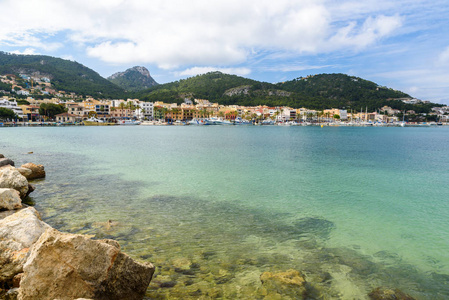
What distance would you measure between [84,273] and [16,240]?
2.26 meters

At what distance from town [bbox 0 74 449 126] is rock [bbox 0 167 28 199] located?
109m

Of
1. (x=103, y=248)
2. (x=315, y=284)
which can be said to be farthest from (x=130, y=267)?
(x=315, y=284)

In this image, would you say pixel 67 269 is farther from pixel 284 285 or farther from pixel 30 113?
pixel 30 113

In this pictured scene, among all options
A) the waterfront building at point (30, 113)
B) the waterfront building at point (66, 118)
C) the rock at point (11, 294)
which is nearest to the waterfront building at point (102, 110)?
the waterfront building at point (66, 118)

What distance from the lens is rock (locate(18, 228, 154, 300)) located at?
13.5 ft

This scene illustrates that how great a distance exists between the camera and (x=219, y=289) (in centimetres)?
569

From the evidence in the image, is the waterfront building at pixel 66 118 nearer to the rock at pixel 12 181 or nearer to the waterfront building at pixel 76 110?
the waterfront building at pixel 76 110

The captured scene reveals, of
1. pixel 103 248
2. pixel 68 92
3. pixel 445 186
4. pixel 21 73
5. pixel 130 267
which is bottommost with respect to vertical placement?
pixel 445 186

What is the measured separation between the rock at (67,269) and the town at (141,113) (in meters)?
118

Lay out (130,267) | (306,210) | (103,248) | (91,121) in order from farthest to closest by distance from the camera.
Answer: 1. (91,121)
2. (306,210)
3. (130,267)
4. (103,248)

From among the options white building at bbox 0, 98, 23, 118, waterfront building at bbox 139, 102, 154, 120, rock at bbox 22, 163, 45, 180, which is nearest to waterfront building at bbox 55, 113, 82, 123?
white building at bbox 0, 98, 23, 118

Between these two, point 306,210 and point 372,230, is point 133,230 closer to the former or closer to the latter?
point 306,210

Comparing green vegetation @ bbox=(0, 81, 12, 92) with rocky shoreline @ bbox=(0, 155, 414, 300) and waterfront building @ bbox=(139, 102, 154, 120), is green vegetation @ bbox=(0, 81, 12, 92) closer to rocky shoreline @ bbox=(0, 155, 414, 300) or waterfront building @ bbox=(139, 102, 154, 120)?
waterfront building @ bbox=(139, 102, 154, 120)

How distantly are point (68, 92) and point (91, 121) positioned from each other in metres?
79.5
